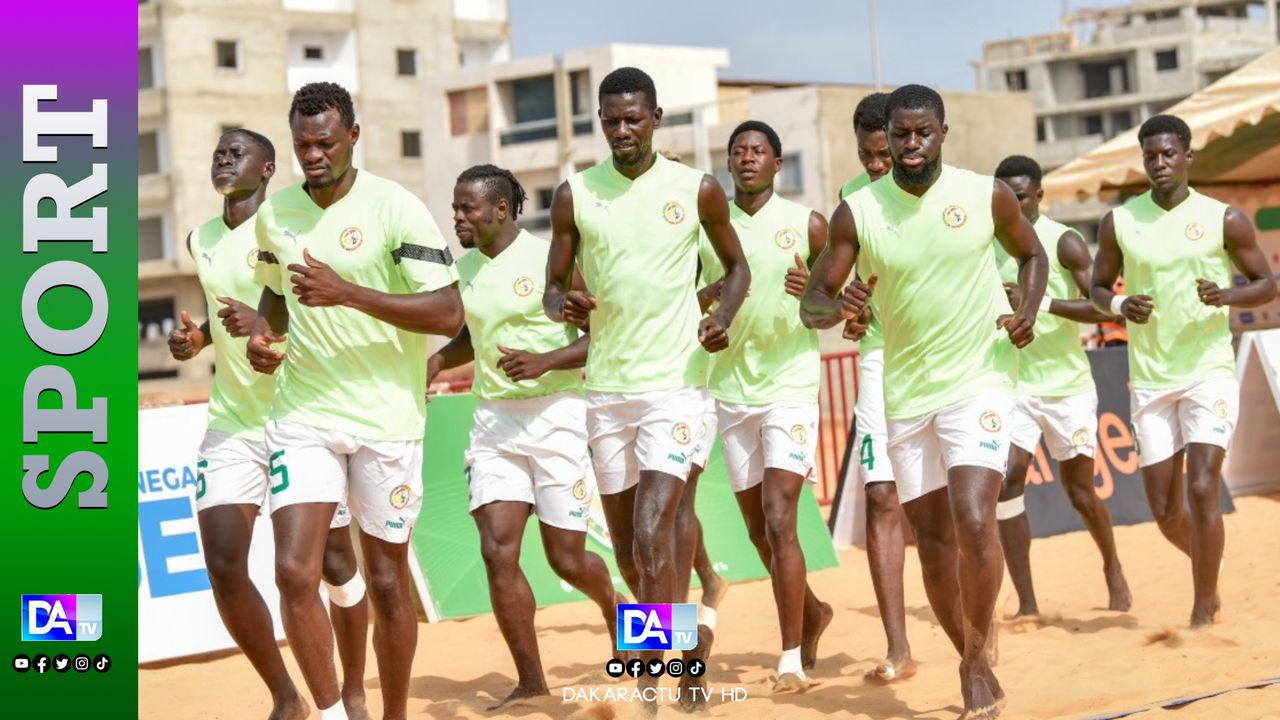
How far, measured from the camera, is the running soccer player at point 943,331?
22.4ft

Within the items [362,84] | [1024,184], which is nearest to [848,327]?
[1024,184]

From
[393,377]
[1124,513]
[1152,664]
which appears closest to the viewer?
[393,377]

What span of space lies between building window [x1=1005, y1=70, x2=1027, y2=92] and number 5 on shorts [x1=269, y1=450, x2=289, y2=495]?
316ft

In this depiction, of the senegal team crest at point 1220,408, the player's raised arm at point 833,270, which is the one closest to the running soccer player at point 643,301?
the player's raised arm at point 833,270

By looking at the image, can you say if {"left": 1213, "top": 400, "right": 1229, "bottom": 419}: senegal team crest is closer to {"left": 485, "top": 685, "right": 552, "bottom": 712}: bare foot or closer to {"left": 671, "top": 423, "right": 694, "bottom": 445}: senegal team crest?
{"left": 671, "top": 423, "right": 694, "bottom": 445}: senegal team crest

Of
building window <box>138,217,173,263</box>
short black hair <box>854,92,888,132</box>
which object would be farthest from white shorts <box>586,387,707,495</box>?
building window <box>138,217,173,263</box>

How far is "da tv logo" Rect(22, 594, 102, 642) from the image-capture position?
814cm

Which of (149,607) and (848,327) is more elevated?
(848,327)

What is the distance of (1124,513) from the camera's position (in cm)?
1391

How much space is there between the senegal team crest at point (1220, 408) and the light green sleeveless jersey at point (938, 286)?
2.44 meters

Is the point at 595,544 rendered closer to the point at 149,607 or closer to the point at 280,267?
the point at 149,607

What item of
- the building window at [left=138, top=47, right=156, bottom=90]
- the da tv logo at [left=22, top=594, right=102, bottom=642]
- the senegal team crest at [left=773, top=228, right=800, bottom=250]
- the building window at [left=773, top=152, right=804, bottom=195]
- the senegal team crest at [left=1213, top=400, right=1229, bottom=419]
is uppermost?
the building window at [left=138, top=47, right=156, bottom=90]

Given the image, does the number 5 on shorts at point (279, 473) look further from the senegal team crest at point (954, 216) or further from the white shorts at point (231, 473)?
the senegal team crest at point (954, 216)

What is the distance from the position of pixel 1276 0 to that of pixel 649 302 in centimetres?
10229
